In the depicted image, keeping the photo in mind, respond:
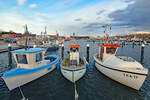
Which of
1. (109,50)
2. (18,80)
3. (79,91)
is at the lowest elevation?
(79,91)

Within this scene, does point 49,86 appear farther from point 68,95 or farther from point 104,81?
point 104,81

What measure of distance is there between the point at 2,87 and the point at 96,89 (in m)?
10.0

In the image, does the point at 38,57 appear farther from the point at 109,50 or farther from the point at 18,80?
the point at 109,50

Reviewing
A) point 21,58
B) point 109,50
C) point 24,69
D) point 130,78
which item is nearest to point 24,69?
point 24,69

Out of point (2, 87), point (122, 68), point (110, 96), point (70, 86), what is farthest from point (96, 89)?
point (2, 87)

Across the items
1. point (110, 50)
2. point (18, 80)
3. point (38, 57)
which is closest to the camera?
point (18, 80)

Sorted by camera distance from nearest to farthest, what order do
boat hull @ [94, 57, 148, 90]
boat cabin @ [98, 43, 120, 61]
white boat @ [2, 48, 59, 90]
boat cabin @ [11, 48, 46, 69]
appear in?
boat hull @ [94, 57, 148, 90] → white boat @ [2, 48, 59, 90] → boat cabin @ [11, 48, 46, 69] → boat cabin @ [98, 43, 120, 61]

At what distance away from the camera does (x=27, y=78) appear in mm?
8328

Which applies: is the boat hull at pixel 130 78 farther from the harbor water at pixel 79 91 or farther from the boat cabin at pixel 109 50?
the boat cabin at pixel 109 50

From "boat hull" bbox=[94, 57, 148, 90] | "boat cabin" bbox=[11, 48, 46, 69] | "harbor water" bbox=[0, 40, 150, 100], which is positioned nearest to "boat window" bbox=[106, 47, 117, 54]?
"boat hull" bbox=[94, 57, 148, 90]

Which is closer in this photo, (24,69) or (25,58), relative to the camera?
(24,69)

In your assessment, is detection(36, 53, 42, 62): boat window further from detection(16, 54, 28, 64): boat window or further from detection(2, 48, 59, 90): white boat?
A: detection(16, 54, 28, 64): boat window

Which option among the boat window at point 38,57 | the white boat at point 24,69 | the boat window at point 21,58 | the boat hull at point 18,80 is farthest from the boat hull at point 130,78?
the boat window at point 21,58

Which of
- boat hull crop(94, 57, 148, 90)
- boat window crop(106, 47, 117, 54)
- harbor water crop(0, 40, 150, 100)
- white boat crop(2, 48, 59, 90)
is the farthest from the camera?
boat window crop(106, 47, 117, 54)
